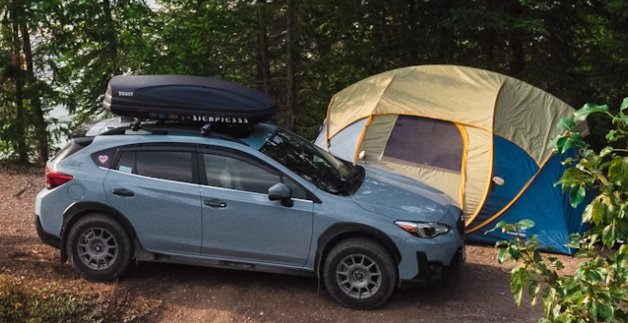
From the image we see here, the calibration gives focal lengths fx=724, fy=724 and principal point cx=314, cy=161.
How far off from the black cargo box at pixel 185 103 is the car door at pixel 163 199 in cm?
35

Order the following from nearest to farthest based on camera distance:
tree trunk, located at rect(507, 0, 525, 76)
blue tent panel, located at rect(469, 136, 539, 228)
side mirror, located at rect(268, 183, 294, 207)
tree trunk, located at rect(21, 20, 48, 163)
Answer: side mirror, located at rect(268, 183, 294, 207), blue tent panel, located at rect(469, 136, 539, 228), tree trunk, located at rect(21, 20, 48, 163), tree trunk, located at rect(507, 0, 525, 76)

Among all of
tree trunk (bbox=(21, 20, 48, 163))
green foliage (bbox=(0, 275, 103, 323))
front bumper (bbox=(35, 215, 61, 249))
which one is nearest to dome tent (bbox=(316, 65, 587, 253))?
front bumper (bbox=(35, 215, 61, 249))

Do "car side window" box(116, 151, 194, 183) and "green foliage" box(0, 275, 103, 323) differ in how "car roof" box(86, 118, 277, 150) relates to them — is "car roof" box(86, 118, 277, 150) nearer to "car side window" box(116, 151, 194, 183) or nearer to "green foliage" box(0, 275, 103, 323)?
"car side window" box(116, 151, 194, 183)

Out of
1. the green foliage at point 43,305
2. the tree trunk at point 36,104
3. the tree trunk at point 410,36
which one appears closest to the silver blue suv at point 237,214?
the green foliage at point 43,305

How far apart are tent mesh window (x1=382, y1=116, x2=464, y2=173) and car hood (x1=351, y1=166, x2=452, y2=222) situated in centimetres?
172

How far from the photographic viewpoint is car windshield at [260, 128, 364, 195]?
22.7ft

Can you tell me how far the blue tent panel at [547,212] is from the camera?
8.77 metres

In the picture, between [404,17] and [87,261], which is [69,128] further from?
[87,261]

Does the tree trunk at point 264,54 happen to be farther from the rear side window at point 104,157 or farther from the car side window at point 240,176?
the car side window at point 240,176

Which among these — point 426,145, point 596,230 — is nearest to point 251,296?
point 426,145

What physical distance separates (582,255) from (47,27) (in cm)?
1270

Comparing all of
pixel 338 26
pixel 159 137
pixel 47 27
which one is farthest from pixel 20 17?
pixel 159 137

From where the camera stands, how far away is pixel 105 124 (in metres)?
7.57

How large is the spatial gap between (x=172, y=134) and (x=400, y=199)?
90.5 inches
